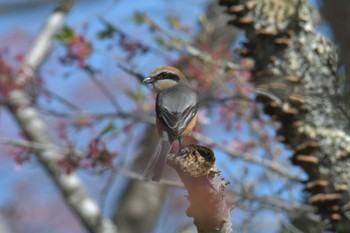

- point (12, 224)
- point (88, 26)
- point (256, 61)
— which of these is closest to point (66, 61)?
point (88, 26)

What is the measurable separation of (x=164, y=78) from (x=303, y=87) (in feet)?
5.07

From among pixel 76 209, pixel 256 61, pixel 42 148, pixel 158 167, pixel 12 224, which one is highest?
pixel 256 61

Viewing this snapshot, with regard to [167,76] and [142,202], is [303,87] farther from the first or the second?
[142,202]

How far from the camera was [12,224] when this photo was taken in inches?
391

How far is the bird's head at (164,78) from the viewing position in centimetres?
540

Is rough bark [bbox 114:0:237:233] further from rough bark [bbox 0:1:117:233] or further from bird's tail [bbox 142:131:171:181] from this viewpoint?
bird's tail [bbox 142:131:171:181]

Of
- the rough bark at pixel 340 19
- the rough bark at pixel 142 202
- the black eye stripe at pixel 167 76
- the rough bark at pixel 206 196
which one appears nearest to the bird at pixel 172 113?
the black eye stripe at pixel 167 76

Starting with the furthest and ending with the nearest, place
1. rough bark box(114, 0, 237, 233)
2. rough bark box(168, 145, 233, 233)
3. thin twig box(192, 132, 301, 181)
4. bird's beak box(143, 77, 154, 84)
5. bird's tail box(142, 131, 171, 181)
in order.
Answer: rough bark box(114, 0, 237, 233)
thin twig box(192, 132, 301, 181)
bird's beak box(143, 77, 154, 84)
bird's tail box(142, 131, 171, 181)
rough bark box(168, 145, 233, 233)

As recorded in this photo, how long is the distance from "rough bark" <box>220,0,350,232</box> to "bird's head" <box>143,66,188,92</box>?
1050 millimetres

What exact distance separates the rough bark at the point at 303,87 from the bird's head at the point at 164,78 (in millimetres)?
1050

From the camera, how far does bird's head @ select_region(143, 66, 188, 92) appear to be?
17.7ft

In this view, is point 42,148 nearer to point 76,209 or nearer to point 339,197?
point 76,209

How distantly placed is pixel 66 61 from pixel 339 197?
277 cm

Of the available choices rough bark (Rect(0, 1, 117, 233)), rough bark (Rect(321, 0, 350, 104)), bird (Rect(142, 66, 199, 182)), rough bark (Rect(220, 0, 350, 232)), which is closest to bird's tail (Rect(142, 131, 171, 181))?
bird (Rect(142, 66, 199, 182))
